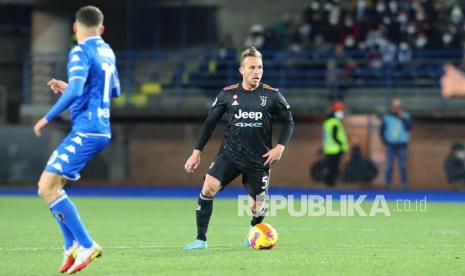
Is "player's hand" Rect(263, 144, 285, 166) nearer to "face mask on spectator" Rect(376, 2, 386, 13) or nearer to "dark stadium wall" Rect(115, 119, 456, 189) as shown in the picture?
"dark stadium wall" Rect(115, 119, 456, 189)

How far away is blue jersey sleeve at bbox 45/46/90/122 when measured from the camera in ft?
28.5

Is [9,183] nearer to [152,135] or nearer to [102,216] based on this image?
[152,135]

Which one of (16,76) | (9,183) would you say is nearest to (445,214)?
(9,183)

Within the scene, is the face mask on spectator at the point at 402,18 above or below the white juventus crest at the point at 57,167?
above

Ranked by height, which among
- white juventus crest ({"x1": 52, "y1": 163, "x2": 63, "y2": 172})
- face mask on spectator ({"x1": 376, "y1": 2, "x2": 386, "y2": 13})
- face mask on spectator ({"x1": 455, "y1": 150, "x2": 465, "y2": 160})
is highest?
face mask on spectator ({"x1": 376, "y1": 2, "x2": 386, "y2": 13})

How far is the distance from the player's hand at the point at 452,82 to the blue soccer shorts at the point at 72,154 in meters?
18.7

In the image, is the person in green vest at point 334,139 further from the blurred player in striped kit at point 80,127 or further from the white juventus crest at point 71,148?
the white juventus crest at point 71,148

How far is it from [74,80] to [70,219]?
1.20 m

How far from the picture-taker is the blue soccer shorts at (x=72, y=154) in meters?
8.92

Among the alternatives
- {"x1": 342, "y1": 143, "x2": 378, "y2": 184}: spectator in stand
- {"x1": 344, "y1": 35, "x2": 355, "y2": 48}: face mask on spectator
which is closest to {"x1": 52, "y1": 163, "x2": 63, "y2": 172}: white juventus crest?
{"x1": 342, "y1": 143, "x2": 378, "y2": 184}: spectator in stand

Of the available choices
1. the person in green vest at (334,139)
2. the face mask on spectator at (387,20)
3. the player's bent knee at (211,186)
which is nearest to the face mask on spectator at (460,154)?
the person in green vest at (334,139)

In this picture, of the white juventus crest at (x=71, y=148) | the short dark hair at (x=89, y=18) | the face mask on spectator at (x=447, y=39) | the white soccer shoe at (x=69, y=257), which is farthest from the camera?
the face mask on spectator at (x=447, y=39)

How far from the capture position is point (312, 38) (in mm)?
29266

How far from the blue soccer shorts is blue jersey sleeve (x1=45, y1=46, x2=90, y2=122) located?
0.34 meters
